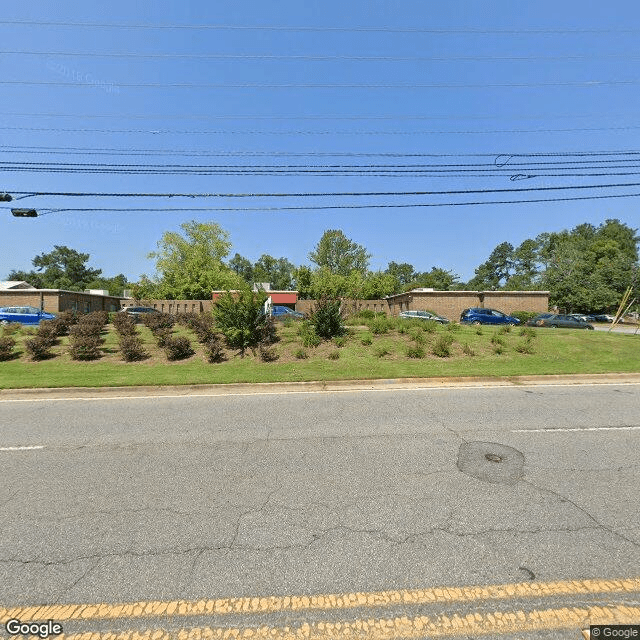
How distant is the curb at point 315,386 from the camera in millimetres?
8938

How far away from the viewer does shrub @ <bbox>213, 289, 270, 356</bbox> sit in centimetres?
1355

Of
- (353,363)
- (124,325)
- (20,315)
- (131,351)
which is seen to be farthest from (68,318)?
(353,363)

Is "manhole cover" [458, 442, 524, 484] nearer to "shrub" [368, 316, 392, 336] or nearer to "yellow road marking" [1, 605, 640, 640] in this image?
"yellow road marking" [1, 605, 640, 640]

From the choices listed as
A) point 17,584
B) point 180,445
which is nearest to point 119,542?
point 17,584

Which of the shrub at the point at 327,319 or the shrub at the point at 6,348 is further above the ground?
the shrub at the point at 327,319

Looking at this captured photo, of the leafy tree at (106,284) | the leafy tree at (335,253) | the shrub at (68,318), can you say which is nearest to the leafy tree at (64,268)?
the leafy tree at (106,284)

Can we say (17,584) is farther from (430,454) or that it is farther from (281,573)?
(430,454)

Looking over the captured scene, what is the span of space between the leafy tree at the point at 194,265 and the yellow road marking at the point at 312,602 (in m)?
36.8

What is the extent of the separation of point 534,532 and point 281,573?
2212 mm

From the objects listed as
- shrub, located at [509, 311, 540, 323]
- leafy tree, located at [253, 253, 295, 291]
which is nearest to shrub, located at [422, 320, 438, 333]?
shrub, located at [509, 311, 540, 323]

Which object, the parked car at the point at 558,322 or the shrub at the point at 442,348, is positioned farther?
the parked car at the point at 558,322

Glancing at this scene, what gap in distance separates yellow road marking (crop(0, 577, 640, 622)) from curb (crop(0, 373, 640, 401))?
6498mm

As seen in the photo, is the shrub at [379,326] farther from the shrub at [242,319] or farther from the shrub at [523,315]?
the shrub at [523,315]

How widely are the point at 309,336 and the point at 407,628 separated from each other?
12204mm
